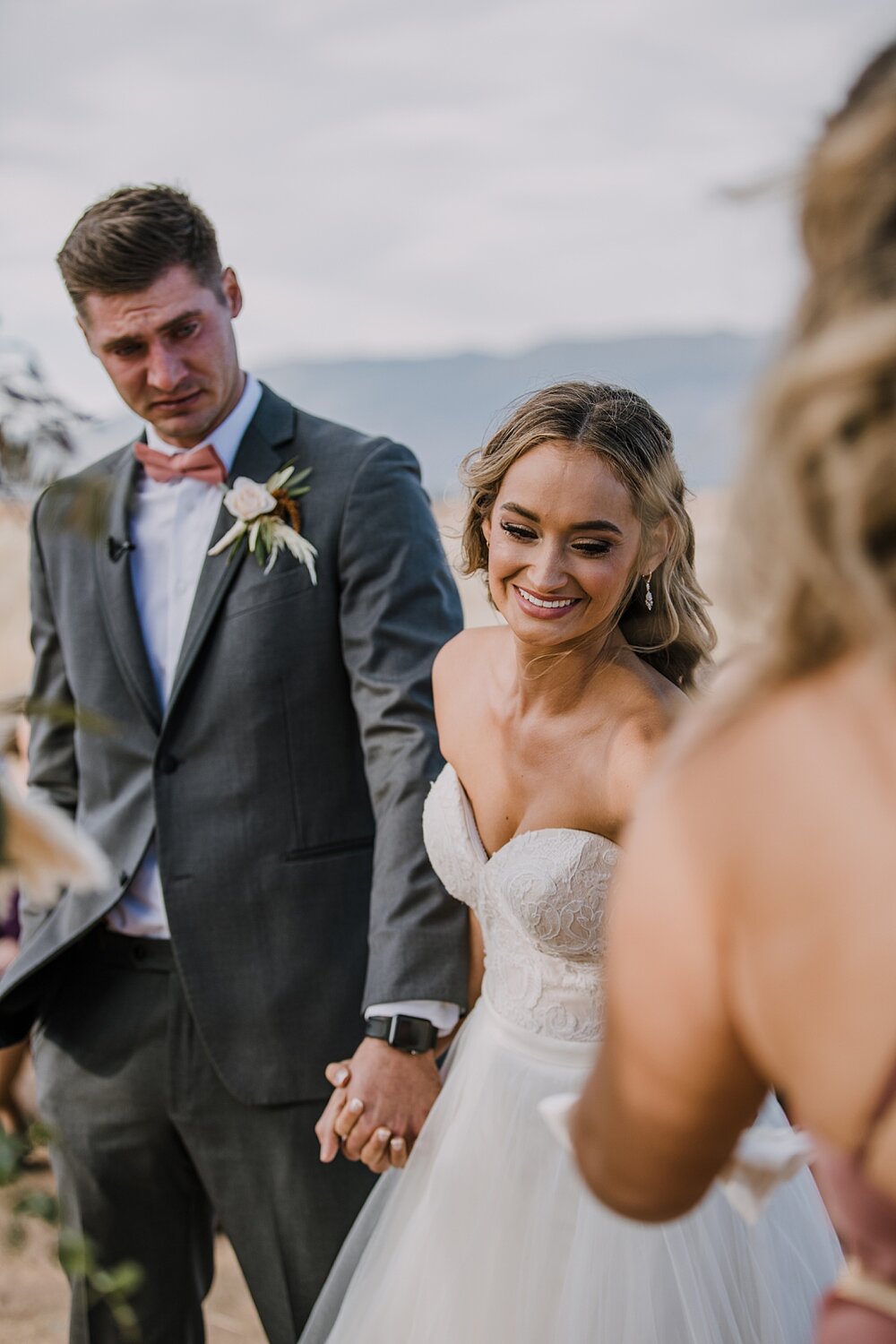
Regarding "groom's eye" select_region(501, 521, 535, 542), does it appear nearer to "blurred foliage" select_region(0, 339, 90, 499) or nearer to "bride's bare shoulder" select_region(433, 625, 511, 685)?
"bride's bare shoulder" select_region(433, 625, 511, 685)

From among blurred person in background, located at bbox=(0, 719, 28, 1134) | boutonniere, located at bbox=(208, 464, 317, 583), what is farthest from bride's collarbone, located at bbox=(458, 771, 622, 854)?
blurred person in background, located at bbox=(0, 719, 28, 1134)

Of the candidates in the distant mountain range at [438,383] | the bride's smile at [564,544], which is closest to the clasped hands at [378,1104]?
the bride's smile at [564,544]

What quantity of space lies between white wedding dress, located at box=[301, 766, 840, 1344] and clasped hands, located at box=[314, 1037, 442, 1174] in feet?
0.13

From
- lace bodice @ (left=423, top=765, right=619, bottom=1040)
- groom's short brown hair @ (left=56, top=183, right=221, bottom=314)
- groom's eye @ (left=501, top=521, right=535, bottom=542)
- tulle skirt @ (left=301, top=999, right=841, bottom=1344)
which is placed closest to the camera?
tulle skirt @ (left=301, top=999, right=841, bottom=1344)

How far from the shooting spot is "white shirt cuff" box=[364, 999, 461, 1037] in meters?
2.36

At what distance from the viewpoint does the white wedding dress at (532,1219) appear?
1.96 meters

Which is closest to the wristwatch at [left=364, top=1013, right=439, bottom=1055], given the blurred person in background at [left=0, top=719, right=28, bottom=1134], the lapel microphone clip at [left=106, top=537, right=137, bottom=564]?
the lapel microphone clip at [left=106, top=537, right=137, bottom=564]

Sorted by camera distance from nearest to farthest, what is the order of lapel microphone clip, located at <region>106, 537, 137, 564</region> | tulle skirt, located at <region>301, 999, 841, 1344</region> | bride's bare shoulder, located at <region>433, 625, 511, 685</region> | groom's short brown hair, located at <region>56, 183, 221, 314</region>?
tulle skirt, located at <region>301, 999, 841, 1344</region>, bride's bare shoulder, located at <region>433, 625, 511, 685</region>, groom's short brown hair, located at <region>56, 183, 221, 314</region>, lapel microphone clip, located at <region>106, 537, 137, 564</region>

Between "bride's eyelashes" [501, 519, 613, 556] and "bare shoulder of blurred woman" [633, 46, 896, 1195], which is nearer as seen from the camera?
"bare shoulder of blurred woman" [633, 46, 896, 1195]

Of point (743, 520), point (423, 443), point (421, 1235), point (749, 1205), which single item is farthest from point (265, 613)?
point (423, 443)

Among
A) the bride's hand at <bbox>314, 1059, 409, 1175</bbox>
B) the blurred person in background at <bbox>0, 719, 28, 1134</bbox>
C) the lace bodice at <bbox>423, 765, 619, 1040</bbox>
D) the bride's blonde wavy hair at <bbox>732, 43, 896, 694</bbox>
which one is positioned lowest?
the blurred person in background at <bbox>0, 719, 28, 1134</bbox>

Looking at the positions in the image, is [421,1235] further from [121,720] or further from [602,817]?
[121,720]

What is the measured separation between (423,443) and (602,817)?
82.5 ft

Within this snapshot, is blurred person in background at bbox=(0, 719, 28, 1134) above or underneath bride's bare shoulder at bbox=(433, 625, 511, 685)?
underneath
